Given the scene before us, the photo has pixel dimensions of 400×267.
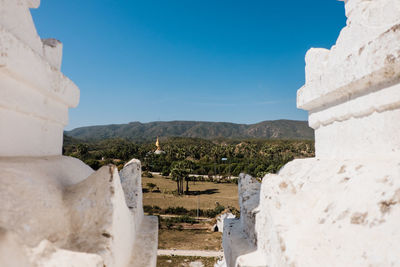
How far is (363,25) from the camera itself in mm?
2338

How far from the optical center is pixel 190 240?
24359 mm

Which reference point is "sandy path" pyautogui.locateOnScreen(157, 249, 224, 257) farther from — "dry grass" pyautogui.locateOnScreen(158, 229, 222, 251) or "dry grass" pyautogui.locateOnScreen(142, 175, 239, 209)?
"dry grass" pyautogui.locateOnScreen(142, 175, 239, 209)

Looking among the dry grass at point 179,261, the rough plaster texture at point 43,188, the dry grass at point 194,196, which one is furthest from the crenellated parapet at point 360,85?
the dry grass at point 194,196

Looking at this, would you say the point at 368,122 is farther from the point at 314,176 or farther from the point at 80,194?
the point at 80,194

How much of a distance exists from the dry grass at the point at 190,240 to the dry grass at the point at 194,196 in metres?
11.0

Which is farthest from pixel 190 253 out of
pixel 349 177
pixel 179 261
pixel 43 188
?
pixel 349 177

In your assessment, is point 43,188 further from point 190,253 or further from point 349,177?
point 190,253

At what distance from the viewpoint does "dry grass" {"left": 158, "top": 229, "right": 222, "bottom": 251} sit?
2217cm

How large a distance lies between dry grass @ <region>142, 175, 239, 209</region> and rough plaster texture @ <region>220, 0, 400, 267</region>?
120ft

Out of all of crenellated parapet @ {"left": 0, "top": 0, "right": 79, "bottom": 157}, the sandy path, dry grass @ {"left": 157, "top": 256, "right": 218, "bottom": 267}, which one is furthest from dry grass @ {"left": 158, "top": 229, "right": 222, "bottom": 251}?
crenellated parapet @ {"left": 0, "top": 0, "right": 79, "bottom": 157}

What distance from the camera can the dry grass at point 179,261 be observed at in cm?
1761

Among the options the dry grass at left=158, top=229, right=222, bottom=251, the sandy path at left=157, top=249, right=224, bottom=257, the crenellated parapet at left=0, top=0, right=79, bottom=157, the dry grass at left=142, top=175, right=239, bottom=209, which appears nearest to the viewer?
the crenellated parapet at left=0, top=0, right=79, bottom=157

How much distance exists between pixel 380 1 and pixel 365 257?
2.06 metres

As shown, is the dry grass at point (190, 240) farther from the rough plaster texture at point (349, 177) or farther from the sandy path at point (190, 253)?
the rough plaster texture at point (349, 177)
